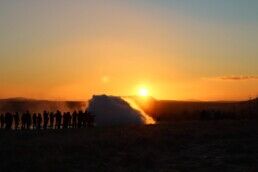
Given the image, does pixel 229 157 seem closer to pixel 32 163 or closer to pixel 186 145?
pixel 186 145

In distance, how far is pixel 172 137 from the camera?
125 feet

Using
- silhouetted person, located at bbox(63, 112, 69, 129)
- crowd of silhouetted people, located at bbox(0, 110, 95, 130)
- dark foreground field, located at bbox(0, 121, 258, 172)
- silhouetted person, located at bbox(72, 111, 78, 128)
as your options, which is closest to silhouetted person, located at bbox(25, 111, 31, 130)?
crowd of silhouetted people, located at bbox(0, 110, 95, 130)

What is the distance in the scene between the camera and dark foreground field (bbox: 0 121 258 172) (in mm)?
26359

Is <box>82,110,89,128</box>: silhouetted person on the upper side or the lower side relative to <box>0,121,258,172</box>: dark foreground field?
upper

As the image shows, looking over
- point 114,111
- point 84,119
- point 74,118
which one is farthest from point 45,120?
point 114,111

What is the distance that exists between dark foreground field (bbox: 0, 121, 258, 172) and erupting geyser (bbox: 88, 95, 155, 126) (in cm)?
3364

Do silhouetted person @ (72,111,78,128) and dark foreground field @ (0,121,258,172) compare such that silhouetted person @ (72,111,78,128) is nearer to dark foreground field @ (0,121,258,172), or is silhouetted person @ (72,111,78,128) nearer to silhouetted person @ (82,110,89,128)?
silhouetted person @ (82,110,89,128)

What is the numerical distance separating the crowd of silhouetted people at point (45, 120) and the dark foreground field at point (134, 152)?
12716 millimetres

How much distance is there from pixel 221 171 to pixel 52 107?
117m

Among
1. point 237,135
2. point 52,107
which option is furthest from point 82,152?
point 52,107

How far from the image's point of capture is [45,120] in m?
55.2

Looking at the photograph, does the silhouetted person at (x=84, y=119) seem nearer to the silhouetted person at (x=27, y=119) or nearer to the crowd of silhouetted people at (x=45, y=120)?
the crowd of silhouetted people at (x=45, y=120)

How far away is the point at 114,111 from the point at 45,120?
25.0m

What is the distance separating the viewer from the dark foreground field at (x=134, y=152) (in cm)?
2636
